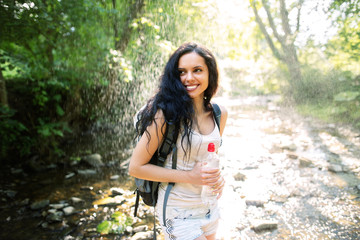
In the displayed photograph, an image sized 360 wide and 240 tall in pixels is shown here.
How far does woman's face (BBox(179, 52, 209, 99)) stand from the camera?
1894 millimetres

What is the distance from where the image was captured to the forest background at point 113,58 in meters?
4.97

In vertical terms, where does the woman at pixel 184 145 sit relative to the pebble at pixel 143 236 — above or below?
above

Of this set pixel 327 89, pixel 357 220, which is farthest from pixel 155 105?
pixel 327 89

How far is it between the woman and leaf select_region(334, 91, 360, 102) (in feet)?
32.9

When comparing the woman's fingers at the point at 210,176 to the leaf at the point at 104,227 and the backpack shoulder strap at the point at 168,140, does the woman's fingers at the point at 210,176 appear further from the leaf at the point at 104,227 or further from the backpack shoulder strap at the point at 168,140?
the leaf at the point at 104,227

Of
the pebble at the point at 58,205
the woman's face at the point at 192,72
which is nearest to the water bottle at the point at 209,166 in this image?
the woman's face at the point at 192,72

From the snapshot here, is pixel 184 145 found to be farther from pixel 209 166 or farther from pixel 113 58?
pixel 113 58

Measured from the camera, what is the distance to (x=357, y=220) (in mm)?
3656

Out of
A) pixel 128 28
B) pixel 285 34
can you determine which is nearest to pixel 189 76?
pixel 128 28

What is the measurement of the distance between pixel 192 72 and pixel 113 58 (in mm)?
3944

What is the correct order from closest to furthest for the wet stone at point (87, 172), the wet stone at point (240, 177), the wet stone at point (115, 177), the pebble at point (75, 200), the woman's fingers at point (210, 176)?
the woman's fingers at point (210, 176) → the pebble at point (75, 200) → the wet stone at point (240, 177) → the wet stone at point (115, 177) → the wet stone at point (87, 172)

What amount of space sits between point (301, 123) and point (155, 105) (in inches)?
392

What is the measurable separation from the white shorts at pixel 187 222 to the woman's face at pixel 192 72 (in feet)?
2.86

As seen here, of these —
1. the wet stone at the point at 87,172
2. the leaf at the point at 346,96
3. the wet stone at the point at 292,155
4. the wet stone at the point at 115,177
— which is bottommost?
the wet stone at the point at 115,177
